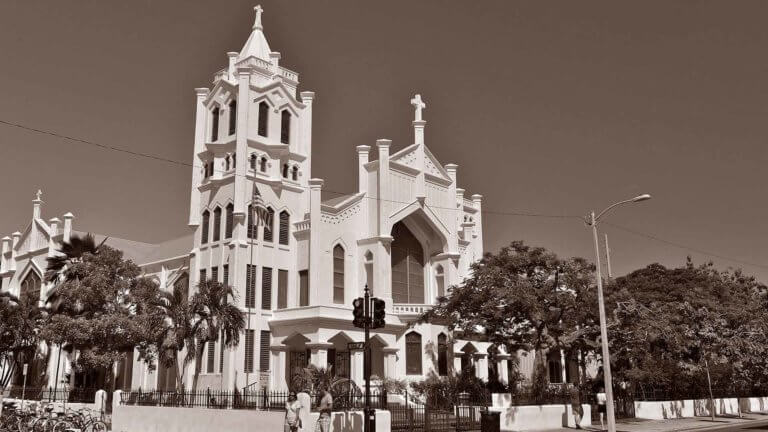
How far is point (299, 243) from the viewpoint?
144 ft

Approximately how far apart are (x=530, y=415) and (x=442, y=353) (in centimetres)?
1410

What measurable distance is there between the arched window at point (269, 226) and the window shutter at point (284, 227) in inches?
28.2

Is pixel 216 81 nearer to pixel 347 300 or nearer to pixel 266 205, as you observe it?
pixel 266 205

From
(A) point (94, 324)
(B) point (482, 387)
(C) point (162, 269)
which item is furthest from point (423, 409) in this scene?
(C) point (162, 269)

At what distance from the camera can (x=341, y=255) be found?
43531 mm

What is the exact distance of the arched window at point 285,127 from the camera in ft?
152

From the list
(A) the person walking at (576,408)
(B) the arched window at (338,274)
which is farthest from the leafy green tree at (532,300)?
(B) the arched window at (338,274)

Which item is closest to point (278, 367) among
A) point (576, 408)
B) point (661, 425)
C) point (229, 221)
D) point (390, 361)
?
point (390, 361)

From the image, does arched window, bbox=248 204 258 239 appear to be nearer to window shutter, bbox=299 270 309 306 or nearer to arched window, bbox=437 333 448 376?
window shutter, bbox=299 270 309 306

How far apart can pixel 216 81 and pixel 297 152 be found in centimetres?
706

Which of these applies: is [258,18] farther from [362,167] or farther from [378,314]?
[378,314]

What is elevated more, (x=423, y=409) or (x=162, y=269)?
(x=162, y=269)

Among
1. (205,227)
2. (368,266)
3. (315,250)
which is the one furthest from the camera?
(205,227)

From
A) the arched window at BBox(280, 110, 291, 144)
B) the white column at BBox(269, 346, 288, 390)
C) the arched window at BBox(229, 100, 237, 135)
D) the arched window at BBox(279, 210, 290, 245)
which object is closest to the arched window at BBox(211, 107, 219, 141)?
the arched window at BBox(229, 100, 237, 135)
